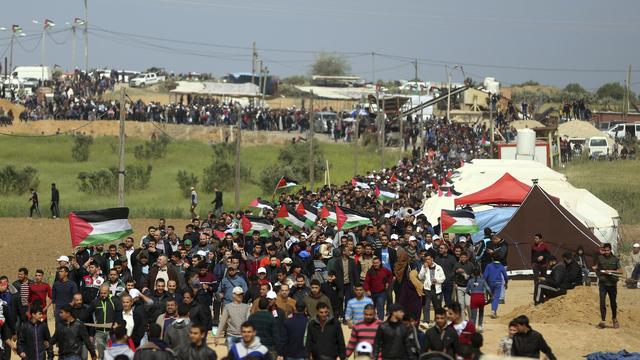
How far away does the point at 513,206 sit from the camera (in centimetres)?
2981

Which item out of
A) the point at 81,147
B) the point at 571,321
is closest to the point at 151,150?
the point at 81,147

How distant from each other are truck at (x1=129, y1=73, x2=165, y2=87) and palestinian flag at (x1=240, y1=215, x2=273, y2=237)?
84.6 m

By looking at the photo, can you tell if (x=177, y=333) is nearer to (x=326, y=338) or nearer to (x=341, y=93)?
(x=326, y=338)

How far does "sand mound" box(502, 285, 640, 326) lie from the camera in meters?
20.5

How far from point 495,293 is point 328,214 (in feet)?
22.1

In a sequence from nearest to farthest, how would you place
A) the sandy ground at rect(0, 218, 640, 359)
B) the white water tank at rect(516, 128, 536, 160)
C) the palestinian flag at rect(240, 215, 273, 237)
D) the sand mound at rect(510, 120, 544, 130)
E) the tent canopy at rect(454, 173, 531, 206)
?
the sandy ground at rect(0, 218, 640, 359)
the palestinian flag at rect(240, 215, 273, 237)
the tent canopy at rect(454, 173, 531, 206)
the white water tank at rect(516, 128, 536, 160)
the sand mound at rect(510, 120, 544, 130)

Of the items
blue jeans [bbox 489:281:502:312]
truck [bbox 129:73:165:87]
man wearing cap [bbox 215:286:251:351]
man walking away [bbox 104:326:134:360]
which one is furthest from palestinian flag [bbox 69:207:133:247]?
truck [bbox 129:73:165:87]

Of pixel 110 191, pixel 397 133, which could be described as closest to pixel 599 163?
pixel 397 133

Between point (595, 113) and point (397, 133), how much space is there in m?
21.3

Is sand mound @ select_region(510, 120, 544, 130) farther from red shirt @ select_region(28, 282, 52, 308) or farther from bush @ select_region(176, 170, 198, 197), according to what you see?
red shirt @ select_region(28, 282, 52, 308)

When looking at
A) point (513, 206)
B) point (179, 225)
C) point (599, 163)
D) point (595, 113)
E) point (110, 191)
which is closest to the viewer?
point (513, 206)

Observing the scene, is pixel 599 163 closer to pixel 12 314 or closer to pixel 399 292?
pixel 399 292

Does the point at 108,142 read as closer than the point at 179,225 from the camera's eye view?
No

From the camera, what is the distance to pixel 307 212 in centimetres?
2847
